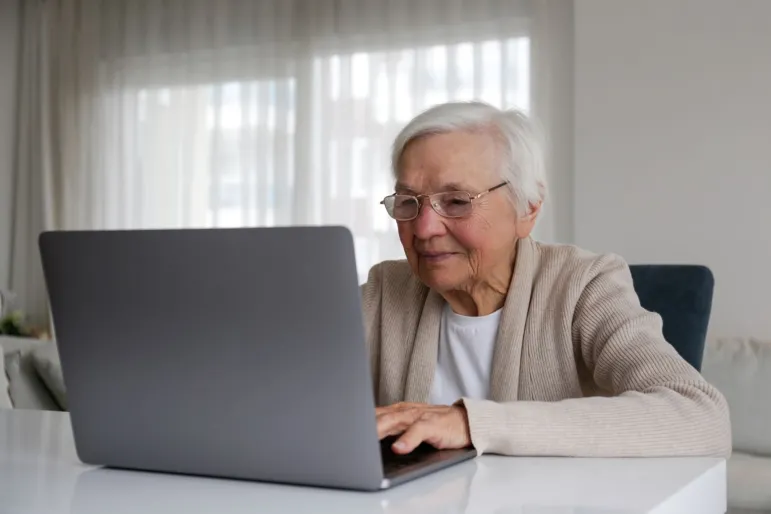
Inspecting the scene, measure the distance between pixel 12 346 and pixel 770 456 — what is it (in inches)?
96.7

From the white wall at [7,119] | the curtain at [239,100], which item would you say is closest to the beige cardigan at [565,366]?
the curtain at [239,100]

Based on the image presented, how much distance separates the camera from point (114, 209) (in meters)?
5.81

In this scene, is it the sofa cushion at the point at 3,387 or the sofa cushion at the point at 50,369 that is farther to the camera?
the sofa cushion at the point at 50,369

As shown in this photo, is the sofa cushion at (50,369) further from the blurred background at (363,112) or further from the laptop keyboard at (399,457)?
the laptop keyboard at (399,457)

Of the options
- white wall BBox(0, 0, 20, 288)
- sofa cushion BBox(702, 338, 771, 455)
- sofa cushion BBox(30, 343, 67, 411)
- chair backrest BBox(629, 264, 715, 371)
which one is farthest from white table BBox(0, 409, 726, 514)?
white wall BBox(0, 0, 20, 288)

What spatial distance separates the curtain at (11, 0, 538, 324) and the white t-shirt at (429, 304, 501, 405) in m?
2.90

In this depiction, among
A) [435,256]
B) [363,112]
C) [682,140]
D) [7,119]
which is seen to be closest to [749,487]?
[682,140]

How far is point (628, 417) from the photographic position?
1.20m

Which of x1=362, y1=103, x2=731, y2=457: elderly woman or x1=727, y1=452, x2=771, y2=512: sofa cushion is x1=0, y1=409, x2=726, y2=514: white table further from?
x1=727, y1=452, x2=771, y2=512: sofa cushion

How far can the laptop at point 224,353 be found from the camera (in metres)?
0.92

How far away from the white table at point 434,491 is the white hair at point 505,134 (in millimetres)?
659

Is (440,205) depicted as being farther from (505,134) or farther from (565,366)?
(565,366)

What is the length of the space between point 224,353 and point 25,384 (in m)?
2.50

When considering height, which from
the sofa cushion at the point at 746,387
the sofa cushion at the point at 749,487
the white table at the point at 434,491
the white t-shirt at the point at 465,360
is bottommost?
the sofa cushion at the point at 749,487
